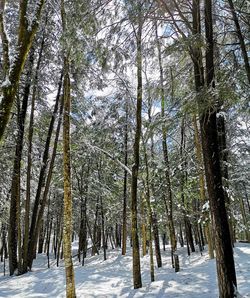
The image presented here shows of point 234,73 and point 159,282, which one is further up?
point 234,73

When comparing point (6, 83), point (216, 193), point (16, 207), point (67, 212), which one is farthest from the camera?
point (16, 207)

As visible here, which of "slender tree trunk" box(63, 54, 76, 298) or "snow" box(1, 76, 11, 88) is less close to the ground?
"snow" box(1, 76, 11, 88)

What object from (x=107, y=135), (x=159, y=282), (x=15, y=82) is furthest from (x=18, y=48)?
(x=107, y=135)

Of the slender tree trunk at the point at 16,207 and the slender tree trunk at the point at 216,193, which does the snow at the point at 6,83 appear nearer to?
the slender tree trunk at the point at 216,193

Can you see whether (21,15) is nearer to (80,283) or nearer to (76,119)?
(80,283)

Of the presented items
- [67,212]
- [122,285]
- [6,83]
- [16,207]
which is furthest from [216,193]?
[16,207]

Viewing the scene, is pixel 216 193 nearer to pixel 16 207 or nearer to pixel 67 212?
pixel 67 212

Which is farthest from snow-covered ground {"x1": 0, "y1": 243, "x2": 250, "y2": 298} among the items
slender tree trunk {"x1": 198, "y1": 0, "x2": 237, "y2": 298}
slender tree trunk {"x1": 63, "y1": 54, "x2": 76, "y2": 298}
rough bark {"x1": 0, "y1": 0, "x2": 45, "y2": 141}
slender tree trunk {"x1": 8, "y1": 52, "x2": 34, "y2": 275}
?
rough bark {"x1": 0, "y1": 0, "x2": 45, "y2": 141}

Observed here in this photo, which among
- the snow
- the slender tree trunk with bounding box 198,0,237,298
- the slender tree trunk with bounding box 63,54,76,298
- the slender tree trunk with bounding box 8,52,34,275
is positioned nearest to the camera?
the snow

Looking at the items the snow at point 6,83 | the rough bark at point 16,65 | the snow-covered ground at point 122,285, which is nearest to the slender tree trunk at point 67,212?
the snow-covered ground at point 122,285

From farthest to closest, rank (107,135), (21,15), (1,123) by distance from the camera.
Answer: (107,135) → (21,15) → (1,123)

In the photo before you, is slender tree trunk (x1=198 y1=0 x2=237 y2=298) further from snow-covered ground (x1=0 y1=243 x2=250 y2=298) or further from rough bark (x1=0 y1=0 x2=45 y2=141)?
rough bark (x1=0 y1=0 x2=45 y2=141)

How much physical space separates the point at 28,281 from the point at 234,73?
28.6 feet

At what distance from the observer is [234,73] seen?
5.16 metres
